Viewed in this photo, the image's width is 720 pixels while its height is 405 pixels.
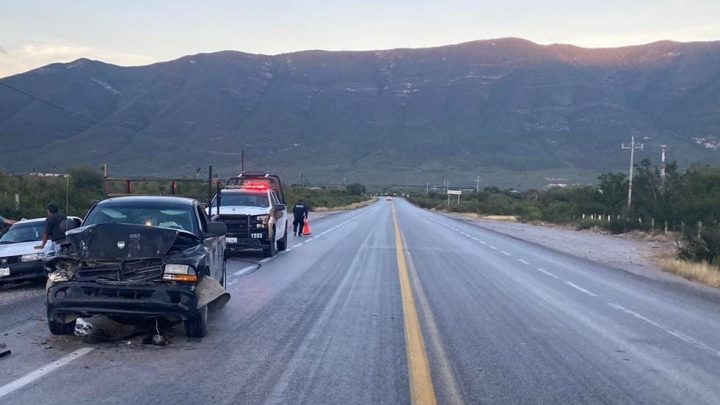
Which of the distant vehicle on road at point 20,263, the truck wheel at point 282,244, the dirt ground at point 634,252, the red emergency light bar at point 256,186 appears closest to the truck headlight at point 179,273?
the distant vehicle on road at point 20,263

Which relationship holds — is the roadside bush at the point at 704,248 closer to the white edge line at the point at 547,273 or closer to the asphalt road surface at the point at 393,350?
the white edge line at the point at 547,273

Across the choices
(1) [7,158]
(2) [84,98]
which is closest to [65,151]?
(1) [7,158]

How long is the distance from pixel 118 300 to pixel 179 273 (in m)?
0.82

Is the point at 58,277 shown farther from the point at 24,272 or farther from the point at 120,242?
the point at 24,272

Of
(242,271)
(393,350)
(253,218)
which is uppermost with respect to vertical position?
(253,218)

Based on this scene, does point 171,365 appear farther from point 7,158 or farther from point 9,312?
point 7,158

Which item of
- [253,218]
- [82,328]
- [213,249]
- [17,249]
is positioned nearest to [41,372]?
[82,328]

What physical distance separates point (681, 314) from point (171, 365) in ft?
32.9

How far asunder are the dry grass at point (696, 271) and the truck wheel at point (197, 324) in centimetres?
1604

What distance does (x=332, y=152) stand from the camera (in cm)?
15088

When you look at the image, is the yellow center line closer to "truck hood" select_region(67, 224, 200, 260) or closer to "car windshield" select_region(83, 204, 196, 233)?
"truck hood" select_region(67, 224, 200, 260)

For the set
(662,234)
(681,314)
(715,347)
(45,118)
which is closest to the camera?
(715,347)

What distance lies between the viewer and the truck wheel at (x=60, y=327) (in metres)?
11.6

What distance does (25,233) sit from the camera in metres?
19.5
